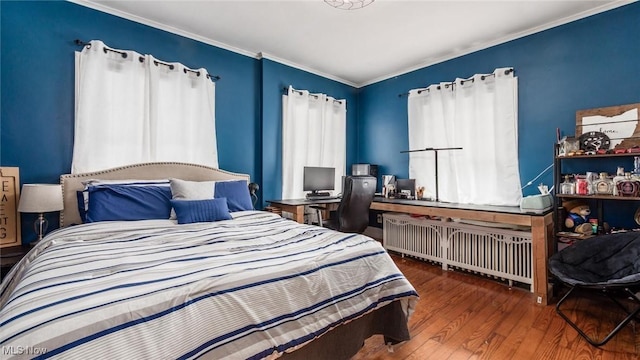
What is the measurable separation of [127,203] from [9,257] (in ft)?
2.56

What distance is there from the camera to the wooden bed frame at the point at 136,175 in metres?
2.31

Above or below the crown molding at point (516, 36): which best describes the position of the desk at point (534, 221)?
below

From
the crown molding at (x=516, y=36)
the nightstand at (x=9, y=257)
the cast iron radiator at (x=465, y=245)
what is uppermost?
the crown molding at (x=516, y=36)

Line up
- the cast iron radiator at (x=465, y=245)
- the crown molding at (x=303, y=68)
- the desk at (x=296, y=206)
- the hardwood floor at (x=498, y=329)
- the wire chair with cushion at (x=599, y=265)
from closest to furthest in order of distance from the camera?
the hardwood floor at (x=498, y=329), the wire chair with cushion at (x=599, y=265), the cast iron radiator at (x=465, y=245), the desk at (x=296, y=206), the crown molding at (x=303, y=68)

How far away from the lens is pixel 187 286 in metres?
0.98

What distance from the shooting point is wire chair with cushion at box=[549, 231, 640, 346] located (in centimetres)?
→ 183

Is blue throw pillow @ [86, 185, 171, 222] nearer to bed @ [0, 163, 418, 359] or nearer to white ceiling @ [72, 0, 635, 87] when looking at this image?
bed @ [0, 163, 418, 359]

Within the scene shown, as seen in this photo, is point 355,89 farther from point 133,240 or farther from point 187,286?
point 187,286

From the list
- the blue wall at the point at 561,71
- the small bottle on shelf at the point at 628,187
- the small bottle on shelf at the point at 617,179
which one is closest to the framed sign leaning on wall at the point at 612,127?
the blue wall at the point at 561,71

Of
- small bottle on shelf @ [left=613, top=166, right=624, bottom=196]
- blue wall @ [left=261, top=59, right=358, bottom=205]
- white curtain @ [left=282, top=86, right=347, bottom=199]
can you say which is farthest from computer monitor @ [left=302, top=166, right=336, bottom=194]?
small bottle on shelf @ [left=613, top=166, right=624, bottom=196]

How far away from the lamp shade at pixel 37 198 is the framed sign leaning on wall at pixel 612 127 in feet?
14.1

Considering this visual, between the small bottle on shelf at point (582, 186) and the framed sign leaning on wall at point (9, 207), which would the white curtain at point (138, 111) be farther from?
the small bottle on shelf at point (582, 186)

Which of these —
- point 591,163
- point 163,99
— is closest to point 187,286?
point 163,99

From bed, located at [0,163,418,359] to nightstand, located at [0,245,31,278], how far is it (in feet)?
1.74
